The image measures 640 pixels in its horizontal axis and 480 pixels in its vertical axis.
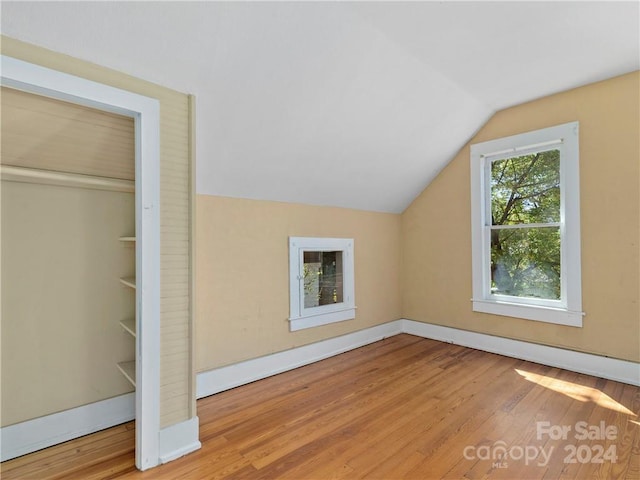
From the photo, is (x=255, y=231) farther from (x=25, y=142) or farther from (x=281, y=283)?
(x=25, y=142)

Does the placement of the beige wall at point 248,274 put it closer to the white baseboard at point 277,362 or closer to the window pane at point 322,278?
the white baseboard at point 277,362

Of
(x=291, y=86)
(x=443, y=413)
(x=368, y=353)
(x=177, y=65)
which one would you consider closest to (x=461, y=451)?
(x=443, y=413)

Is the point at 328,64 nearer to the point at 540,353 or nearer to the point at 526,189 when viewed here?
the point at 526,189

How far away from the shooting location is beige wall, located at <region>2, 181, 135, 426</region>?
1.82 meters

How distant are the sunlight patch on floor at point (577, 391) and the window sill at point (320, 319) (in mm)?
1606

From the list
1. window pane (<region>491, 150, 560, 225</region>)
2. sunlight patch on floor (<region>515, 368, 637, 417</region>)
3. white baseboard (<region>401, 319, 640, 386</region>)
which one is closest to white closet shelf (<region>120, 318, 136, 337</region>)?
sunlight patch on floor (<region>515, 368, 637, 417</region>)

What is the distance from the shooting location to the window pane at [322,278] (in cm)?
323

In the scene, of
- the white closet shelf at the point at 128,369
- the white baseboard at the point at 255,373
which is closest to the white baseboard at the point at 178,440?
the white baseboard at the point at 255,373

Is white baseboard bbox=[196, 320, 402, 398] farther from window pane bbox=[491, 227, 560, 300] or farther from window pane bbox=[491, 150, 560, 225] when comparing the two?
window pane bbox=[491, 150, 560, 225]

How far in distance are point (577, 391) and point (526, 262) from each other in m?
1.19

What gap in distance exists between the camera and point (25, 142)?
1.69 metres

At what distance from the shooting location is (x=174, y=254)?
181cm

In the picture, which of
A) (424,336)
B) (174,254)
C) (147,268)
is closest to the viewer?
(147,268)

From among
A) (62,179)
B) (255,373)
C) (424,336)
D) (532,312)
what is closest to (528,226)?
(532,312)
